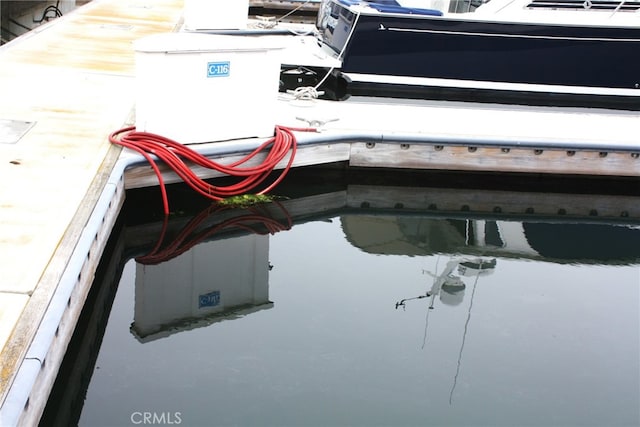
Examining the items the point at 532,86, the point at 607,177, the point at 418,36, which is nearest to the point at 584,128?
the point at 607,177

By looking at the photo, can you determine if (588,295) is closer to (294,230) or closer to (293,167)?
(294,230)

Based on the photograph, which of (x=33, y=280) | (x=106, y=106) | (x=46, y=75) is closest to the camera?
(x=33, y=280)

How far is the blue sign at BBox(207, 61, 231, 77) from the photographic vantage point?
5.38m

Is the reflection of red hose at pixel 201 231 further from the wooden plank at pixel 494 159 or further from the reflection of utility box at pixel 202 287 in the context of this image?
the wooden plank at pixel 494 159

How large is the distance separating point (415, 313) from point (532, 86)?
477 cm

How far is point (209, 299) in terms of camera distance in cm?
472

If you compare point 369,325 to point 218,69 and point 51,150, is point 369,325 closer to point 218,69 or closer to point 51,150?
point 218,69

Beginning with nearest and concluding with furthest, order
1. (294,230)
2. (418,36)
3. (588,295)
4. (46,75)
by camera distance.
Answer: (588,295), (294,230), (46,75), (418,36)

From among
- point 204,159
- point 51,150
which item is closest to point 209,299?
point 204,159

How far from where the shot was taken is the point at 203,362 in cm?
395

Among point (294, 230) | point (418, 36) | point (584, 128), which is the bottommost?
point (294, 230)

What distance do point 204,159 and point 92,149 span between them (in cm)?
79

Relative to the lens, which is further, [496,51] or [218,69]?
[496,51]
